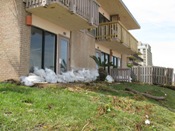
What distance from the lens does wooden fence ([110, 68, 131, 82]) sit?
1972 cm

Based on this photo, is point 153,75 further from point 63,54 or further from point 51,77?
point 51,77

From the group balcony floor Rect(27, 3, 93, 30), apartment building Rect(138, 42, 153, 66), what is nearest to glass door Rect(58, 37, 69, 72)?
balcony floor Rect(27, 3, 93, 30)

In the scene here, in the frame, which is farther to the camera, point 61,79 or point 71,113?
point 61,79

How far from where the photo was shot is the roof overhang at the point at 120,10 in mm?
20881

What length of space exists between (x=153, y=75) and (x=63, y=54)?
12.1 metres

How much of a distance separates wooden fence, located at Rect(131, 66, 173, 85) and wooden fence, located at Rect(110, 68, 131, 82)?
4.01 metres

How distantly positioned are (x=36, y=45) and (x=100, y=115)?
21.3 ft

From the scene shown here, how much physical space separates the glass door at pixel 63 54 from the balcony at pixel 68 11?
2.66 feet

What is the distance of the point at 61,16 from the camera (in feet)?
40.0

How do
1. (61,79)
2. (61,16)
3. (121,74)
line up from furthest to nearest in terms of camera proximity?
1. (121,74)
2. (61,79)
3. (61,16)

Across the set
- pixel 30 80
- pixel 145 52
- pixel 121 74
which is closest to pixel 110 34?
pixel 121 74

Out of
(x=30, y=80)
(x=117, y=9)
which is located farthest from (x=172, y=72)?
(x=30, y=80)

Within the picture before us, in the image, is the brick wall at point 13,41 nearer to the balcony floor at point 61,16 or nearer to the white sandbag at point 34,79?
the white sandbag at point 34,79

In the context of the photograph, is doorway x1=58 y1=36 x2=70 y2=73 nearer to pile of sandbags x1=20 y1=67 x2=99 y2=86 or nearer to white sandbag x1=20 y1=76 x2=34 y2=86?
pile of sandbags x1=20 y1=67 x2=99 y2=86
